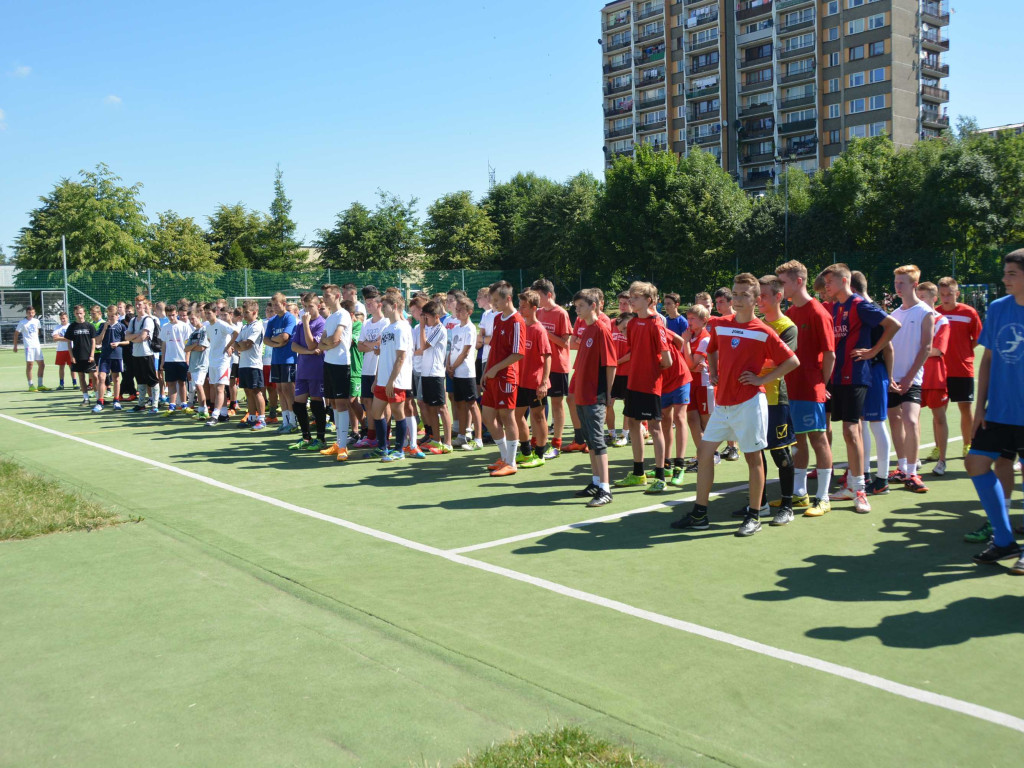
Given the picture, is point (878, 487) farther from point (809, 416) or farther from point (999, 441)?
point (999, 441)

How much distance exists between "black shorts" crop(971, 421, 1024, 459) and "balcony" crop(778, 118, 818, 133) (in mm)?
80486

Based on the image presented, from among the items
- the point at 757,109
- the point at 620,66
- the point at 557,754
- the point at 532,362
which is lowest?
the point at 557,754

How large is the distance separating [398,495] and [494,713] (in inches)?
191

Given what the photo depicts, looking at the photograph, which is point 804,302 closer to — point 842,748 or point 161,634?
point 842,748

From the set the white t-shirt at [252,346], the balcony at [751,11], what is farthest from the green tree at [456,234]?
the white t-shirt at [252,346]

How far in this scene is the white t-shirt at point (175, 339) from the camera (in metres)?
15.3

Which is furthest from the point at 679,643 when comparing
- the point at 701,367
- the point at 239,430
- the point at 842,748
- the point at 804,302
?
the point at 239,430

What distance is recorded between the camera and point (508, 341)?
9430mm

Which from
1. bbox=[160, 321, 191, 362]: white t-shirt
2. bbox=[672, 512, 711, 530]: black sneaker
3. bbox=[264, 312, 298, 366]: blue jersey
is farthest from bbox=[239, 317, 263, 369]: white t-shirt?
bbox=[672, 512, 711, 530]: black sneaker

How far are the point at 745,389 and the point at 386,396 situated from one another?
493 cm

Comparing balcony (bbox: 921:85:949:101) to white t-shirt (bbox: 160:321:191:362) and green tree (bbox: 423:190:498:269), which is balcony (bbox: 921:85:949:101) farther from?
white t-shirt (bbox: 160:321:191:362)

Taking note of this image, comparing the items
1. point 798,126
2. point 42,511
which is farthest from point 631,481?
Result: point 798,126

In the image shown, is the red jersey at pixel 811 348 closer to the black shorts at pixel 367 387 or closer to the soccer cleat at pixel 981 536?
the soccer cleat at pixel 981 536

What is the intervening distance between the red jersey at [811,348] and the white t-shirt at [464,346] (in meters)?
4.73
